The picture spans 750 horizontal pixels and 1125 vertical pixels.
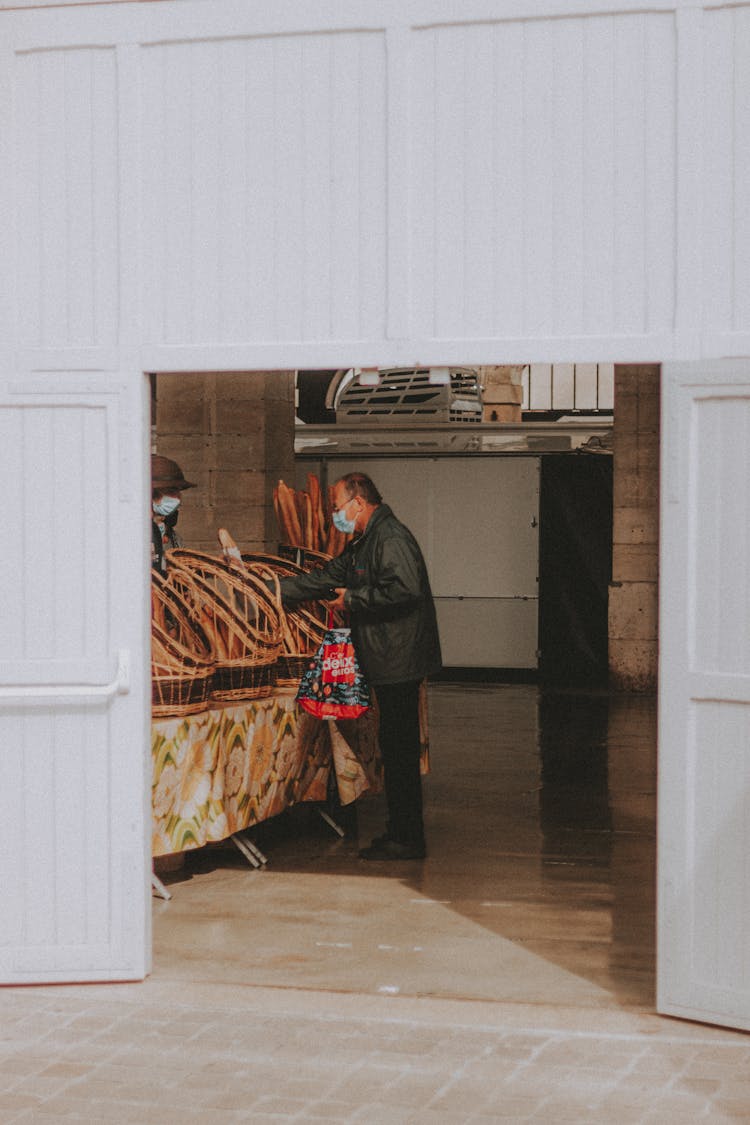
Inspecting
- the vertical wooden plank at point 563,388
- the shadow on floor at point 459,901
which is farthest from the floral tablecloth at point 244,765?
the vertical wooden plank at point 563,388

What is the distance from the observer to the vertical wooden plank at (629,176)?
178 inches

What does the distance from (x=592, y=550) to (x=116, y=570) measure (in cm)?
1063

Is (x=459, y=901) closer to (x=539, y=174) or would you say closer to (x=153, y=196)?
(x=539, y=174)

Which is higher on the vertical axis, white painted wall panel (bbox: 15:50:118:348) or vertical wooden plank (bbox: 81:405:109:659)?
white painted wall panel (bbox: 15:50:118:348)

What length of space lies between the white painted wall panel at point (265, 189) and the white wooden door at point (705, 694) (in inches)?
45.1

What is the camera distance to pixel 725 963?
14.5 feet

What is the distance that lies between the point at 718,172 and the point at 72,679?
9.06 feet

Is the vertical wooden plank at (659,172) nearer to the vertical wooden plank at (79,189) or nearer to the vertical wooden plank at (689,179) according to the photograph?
the vertical wooden plank at (689,179)

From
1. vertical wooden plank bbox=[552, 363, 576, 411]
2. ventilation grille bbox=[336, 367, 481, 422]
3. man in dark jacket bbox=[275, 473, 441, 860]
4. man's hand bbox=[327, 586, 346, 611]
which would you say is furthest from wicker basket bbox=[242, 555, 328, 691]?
vertical wooden plank bbox=[552, 363, 576, 411]

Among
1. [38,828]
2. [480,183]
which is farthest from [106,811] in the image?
[480,183]

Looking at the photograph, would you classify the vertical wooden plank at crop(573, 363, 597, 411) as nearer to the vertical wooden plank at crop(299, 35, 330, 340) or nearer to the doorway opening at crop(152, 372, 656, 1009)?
the doorway opening at crop(152, 372, 656, 1009)

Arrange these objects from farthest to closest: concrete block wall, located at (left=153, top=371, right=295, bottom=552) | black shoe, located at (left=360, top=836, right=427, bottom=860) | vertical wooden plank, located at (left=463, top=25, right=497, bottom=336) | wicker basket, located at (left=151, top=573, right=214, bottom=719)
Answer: concrete block wall, located at (left=153, top=371, right=295, bottom=552), black shoe, located at (left=360, top=836, right=427, bottom=860), wicker basket, located at (left=151, top=573, right=214, bottom=719), vertical wooden plank, located at (left=463, top=25, right=497, bottom=336)

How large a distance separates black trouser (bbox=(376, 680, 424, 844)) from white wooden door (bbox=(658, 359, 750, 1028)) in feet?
7.46

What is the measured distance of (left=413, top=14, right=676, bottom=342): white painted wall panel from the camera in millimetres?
4516
